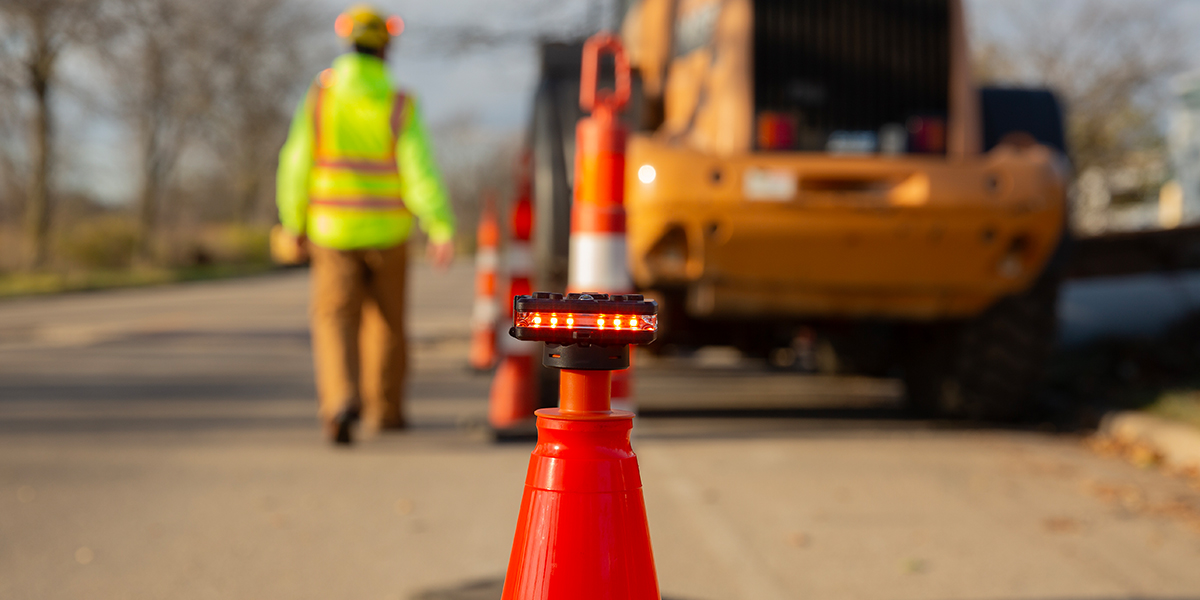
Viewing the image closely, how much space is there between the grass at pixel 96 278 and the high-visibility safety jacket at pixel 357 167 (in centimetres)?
1563

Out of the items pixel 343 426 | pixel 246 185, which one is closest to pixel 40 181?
pixel 246 185

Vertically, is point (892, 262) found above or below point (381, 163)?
below

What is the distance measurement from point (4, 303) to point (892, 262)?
16149 millimetres

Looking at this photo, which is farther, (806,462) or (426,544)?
(806,462)

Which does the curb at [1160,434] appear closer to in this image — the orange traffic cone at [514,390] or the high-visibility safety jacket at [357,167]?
the orange traffic cone at [514,390]

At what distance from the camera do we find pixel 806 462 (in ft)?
17.7

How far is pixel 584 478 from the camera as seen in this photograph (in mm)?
1837

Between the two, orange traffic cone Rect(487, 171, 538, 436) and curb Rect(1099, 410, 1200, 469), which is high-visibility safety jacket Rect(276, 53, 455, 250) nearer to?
orange traffic cone Rect(487, 171, 538, 436)

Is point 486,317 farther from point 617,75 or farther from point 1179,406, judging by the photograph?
point 1179,406

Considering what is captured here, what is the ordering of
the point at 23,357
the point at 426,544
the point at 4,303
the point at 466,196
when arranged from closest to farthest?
the point at 426,544 → the point at 23,357 → the point at 4,303 → the point at 466,196

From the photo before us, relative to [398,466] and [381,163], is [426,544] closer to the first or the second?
[398,466]

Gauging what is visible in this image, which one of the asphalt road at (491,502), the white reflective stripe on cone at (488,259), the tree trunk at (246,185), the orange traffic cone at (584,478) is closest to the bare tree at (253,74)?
the tree trunk at (246,185)

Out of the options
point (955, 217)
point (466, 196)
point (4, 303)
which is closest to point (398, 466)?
point (955, 217)

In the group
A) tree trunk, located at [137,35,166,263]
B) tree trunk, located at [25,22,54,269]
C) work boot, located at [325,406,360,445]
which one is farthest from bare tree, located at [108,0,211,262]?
work boot, located at [325,406,360,445]
